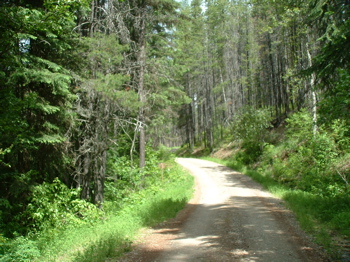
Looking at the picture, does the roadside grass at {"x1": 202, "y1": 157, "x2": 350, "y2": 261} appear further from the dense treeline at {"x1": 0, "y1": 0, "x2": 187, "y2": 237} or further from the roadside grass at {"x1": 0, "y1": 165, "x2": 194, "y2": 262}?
the dense treeline at {"x1": 0, "y1": 0, "x2": 187, "y2": 237}

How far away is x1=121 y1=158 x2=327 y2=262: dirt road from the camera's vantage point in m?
5.46

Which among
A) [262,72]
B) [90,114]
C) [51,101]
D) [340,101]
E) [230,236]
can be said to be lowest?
[230,236]

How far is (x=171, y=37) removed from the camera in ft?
60.0

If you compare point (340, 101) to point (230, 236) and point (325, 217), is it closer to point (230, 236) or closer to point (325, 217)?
point (325, 217)

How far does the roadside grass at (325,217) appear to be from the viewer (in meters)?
5.90

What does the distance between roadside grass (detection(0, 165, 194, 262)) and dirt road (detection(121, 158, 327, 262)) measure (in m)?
0.40

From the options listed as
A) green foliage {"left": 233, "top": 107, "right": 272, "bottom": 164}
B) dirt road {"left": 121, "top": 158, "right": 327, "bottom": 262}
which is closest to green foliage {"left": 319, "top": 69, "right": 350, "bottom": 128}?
dirt road {"left": 121, "top": 158, "right": 327, "bottom": 262}

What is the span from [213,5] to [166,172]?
24615mm

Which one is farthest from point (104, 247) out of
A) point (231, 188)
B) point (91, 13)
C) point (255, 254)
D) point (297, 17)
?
point (297, 17)

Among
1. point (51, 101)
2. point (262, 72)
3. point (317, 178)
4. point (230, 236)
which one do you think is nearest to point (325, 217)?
point (230, 236)

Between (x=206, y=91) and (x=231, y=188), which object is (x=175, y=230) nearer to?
(x=231, y=188)

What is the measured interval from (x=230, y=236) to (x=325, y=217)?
331cm

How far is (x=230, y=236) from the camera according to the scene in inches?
267

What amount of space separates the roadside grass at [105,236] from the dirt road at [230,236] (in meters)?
0.40
